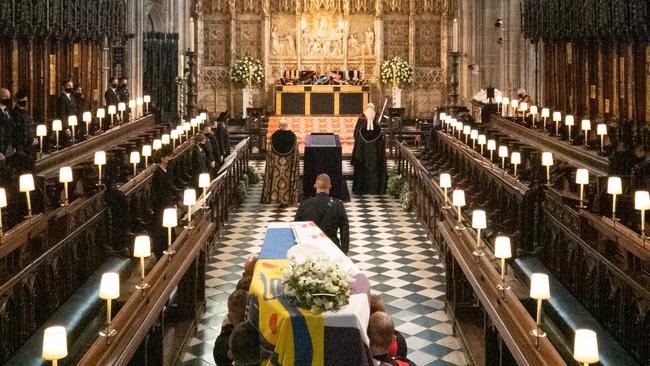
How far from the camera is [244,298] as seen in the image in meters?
6.29

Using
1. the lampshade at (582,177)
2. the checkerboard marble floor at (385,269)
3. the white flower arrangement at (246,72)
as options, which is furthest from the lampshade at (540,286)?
the white flower arrangement at (246,72)

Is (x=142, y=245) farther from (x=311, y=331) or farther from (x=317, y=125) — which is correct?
(x=317, y=125)

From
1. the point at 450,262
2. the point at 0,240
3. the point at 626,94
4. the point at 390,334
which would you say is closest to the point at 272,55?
the point at 626,94

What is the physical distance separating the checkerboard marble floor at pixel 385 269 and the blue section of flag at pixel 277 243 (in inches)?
63.1

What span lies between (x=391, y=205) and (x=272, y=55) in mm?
14055

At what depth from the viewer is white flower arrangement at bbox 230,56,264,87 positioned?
28.9 m

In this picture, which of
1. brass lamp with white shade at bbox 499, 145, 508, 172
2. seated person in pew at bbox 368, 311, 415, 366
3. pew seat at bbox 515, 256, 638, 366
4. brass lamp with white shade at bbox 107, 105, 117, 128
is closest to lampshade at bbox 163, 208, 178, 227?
seated person in pew at bbox 368, 311, 415, 366

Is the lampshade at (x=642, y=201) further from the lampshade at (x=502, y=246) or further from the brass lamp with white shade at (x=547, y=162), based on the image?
the brass lamp with white shade at (x=547, y=162)

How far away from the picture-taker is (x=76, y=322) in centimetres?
778

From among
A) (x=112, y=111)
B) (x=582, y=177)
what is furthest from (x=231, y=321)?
(x=112, y=111)

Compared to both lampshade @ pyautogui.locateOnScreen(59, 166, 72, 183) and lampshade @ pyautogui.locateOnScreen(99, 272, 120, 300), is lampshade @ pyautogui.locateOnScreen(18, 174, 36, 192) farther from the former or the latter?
lampshade @ pyautogui.locateOnScreen(99, 272, 120, 300)

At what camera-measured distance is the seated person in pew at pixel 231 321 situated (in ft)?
20.6

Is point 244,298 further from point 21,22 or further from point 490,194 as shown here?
point 21,22

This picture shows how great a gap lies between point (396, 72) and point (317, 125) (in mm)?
3819
